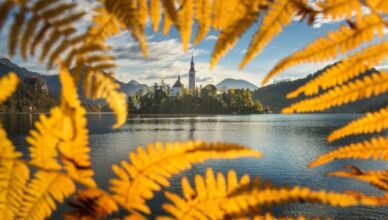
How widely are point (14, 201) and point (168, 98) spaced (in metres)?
90.7

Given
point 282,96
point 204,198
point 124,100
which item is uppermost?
point 282,96

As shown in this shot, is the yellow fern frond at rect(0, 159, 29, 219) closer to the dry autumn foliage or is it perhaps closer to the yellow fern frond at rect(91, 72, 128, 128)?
the dry autumn foliage

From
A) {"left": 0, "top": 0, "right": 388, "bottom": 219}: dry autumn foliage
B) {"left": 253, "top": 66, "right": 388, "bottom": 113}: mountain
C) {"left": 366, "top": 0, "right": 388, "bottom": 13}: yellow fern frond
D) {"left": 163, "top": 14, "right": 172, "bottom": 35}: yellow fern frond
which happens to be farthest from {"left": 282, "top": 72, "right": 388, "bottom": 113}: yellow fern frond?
{"left": 253, "top": 66, "right": 388, "bottom": 113}: mountain

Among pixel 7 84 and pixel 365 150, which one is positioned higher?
pixel 7 84

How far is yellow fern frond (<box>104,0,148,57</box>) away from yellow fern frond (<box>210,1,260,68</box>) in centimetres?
10

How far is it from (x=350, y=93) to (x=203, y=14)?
29cm

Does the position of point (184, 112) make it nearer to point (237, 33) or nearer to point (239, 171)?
point (239, 171)

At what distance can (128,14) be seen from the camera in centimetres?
42

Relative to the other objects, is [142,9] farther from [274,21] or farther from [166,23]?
[274,21]

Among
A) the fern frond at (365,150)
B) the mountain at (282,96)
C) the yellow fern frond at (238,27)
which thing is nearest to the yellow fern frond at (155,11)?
the yellow fern frond at (238,27)

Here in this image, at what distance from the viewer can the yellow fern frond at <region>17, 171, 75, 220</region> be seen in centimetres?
39

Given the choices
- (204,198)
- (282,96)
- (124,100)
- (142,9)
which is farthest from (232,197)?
(282,96)

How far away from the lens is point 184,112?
307 feet

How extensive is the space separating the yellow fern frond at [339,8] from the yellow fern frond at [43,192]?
41 cm
